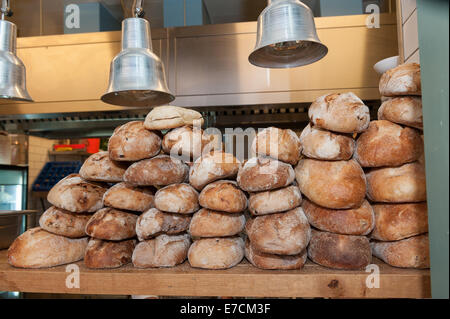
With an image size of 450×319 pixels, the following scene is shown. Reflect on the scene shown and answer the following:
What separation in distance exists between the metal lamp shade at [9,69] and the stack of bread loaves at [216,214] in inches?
33.2

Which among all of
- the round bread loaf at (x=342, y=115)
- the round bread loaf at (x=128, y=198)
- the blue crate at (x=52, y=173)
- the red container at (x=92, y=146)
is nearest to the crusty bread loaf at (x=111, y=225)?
the round bread loaf at (x=128, y=198)

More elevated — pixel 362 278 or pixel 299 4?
pixel 299 4

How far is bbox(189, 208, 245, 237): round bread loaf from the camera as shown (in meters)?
0.95

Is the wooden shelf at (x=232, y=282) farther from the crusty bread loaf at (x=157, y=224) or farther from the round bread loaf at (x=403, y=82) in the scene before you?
the round bread loaf at (x=403, y=82)

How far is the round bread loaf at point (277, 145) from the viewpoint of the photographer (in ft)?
3.09

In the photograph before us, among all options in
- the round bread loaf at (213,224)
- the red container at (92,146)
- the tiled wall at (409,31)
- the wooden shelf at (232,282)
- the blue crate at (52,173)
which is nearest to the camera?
the wooden shelf at (232,282)

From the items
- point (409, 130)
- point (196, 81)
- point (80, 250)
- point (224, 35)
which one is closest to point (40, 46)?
point (196, 81)

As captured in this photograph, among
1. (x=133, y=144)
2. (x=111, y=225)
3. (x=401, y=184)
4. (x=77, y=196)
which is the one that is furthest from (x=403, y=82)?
(x=77, y=196)

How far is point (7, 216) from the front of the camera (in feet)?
4.40

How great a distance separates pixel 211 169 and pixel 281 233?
288 mm

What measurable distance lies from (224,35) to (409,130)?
2.30 m

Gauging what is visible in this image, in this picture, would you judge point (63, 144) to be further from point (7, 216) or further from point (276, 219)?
point (276, 219)

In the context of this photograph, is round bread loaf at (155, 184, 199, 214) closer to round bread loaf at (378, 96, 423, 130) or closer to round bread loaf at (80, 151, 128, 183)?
round bread loaf at (80, 151, 128, 183)

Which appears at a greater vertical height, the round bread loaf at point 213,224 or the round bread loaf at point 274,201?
the round bread loaf at point 274,201
